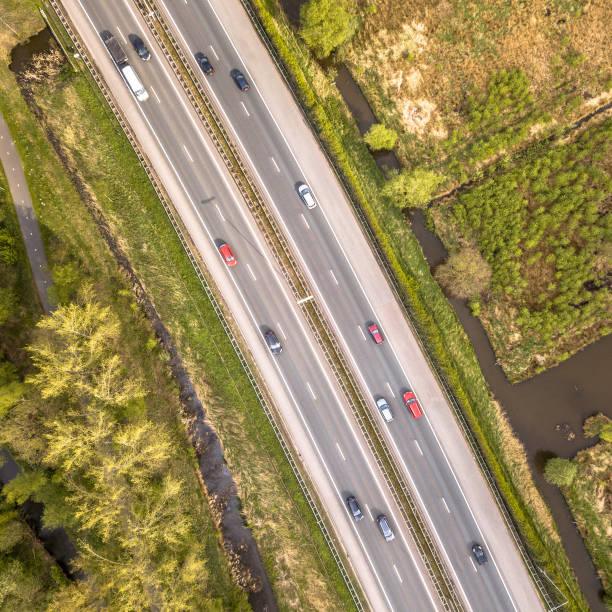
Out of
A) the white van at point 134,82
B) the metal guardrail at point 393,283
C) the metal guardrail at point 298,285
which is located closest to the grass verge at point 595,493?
the metal guardrail at point 393,283

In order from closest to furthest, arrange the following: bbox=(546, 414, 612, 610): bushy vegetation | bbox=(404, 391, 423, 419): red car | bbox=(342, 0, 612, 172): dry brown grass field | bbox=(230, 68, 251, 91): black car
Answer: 1. bbox=(404, 391, 423, 419): red car
2. bbox=(230, 68, 251, 91): black car
3. bbox=(546, 414, 612, 610): bushy vegetation
4. bbox=(342, 0, 612, 172): dry brown grass field

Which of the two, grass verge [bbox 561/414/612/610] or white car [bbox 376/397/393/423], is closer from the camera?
white car [bbox 376/397/393/423]

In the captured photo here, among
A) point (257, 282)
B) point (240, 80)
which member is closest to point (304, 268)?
point (257, 282)

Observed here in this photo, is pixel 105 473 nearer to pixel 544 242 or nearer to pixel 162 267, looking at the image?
pixel 162 267

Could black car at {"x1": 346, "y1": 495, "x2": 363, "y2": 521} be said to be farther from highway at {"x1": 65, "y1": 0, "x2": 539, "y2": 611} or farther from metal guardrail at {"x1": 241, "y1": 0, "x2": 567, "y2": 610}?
metal guardrail at {"x1": 241, "y1": 0, "x2": 567, "y2": 610}

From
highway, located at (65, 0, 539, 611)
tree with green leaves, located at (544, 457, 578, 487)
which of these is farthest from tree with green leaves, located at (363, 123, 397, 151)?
tree with green leaves, located at (544, 457, 578, 487)

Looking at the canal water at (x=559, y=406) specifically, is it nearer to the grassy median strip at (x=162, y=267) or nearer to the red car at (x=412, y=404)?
the red car at (x=412, y=404)
